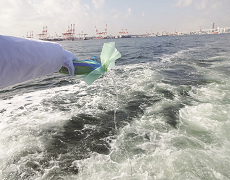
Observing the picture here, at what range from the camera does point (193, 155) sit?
2.89 meters

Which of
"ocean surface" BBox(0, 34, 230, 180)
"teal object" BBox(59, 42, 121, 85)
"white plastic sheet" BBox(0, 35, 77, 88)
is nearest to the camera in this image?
"white plastic sheet" BBox(0, 35, 77, 88)

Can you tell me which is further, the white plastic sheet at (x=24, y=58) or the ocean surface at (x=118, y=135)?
the ocean surface at (x=118, y=135)

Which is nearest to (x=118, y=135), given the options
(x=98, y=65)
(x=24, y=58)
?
(x=98, y=65)

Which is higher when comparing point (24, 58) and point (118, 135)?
point (24, 58)

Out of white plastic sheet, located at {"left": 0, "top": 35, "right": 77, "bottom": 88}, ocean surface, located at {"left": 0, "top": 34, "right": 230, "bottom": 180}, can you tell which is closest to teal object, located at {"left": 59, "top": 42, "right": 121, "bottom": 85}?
white plastic sheet, located at {"left": 0, "top": 35, "right": 77, "bottom": 88}

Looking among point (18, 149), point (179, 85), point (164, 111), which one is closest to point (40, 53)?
point (18, 149)

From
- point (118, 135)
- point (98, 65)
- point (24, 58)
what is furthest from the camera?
point (118, 135)

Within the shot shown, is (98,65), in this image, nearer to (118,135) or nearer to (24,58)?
(24,58)

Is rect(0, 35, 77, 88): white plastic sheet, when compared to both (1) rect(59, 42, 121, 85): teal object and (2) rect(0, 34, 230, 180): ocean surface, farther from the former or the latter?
(2) rect(0, 34, 230, 180): ocean surface

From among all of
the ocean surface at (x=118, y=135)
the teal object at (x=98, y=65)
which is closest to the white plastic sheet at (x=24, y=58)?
the teal object at (x=98, y=65)

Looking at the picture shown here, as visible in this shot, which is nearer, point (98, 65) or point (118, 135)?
point (98, 65)

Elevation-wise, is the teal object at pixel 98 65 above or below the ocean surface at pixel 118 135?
above

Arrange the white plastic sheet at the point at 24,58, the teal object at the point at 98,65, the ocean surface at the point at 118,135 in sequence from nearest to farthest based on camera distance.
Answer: the white plastic sheet at the point at 24,58
the teal object at the point at 98,65
the ocean surface at the point at 118,135

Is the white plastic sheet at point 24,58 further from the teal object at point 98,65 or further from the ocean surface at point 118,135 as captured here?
the ocean surface at point 118,135
